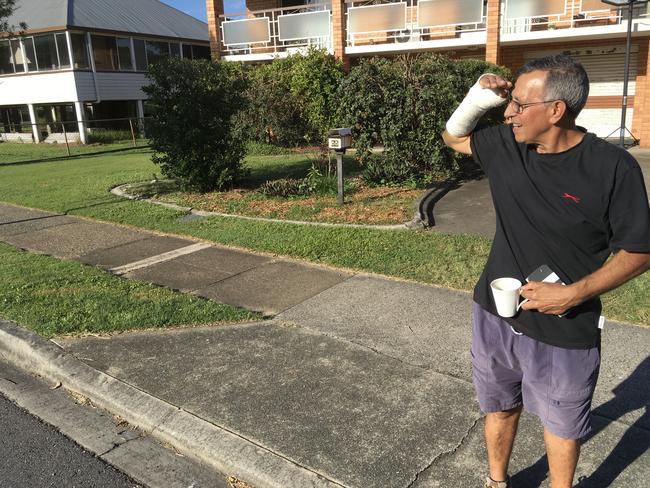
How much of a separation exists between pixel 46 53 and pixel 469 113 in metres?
28.9

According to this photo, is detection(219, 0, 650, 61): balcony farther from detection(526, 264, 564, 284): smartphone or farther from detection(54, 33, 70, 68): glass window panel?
detection(526, 264, 564, 284): smartphone

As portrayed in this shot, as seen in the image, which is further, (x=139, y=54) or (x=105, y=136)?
(x=139, y=54)

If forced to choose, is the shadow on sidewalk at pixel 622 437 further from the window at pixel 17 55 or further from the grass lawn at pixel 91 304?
the window at pixel 17 55

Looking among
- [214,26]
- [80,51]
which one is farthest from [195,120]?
[80,51]

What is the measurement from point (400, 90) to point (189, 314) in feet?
20.2

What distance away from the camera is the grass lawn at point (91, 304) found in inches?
177

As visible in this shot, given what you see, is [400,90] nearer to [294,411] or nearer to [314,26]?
[294,411]

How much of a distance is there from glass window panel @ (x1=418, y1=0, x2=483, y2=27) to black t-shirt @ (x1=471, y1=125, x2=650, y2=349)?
14.5 metres

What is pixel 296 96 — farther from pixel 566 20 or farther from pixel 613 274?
pixel 613 274

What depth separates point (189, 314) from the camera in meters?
4.61

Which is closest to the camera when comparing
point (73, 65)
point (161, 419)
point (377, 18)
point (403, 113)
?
point (161, 419)

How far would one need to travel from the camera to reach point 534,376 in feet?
7.20

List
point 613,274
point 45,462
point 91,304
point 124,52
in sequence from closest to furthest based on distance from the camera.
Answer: point 613,274, point 45,462, point 91,304, point 124,52

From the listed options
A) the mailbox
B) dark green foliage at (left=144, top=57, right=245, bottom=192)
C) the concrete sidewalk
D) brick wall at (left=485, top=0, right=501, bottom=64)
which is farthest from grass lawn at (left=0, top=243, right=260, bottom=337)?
brick wall at (left=485, top=0, right=501, bottom=64)
